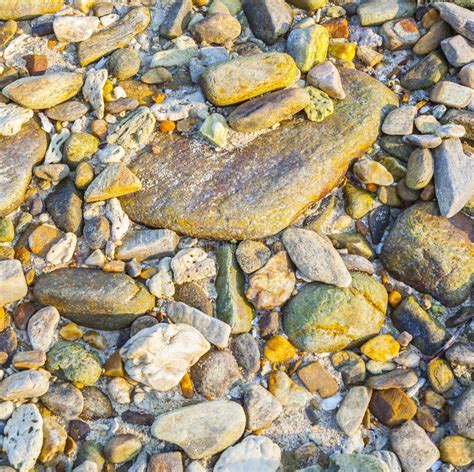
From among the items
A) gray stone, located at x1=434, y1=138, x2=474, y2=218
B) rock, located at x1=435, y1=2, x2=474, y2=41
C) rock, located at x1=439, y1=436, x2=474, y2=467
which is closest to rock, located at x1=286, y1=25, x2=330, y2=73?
rock, located at x1=435, y1=2, x2=474, y2=41

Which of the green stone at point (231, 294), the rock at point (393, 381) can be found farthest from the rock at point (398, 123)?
the rock at point (393, 381)

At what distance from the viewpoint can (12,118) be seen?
3.60 meters

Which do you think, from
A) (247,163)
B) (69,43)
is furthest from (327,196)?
(69,43)

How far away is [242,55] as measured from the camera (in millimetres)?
3973

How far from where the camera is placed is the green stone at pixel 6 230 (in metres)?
3.43

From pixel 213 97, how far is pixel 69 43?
3.71 ft

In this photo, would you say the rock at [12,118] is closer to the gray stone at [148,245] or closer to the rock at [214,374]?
the gray stone at [148,245]

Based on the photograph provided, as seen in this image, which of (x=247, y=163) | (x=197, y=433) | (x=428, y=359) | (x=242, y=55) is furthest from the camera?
(x=242, y=55)

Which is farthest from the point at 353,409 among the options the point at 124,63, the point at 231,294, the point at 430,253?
the point at 124,63

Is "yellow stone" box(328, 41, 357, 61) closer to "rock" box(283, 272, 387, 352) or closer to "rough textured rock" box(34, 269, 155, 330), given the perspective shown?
"rock" box(283, 272, 387, 352)

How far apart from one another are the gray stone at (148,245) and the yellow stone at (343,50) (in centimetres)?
174

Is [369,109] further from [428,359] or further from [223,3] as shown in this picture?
[428,359]

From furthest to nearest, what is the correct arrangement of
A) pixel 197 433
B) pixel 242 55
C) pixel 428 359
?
1. pixel 242 55
2. pixel 428 359
3. pixel 197 433

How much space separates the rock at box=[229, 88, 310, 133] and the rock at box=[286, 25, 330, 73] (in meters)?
0.31
